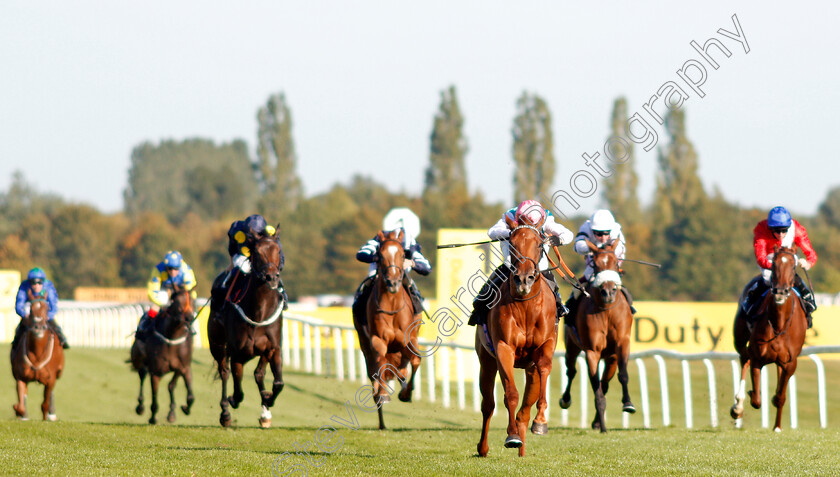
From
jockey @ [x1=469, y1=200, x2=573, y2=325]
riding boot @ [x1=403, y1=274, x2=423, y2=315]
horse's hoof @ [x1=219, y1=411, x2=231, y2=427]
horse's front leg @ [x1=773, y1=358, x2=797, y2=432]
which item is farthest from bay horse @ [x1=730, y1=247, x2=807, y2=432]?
horse's hoof @ [x1=219, y1=411, x2=231, y2=427]

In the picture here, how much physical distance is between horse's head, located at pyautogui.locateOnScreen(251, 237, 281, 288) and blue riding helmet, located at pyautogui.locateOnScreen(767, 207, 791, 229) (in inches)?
183

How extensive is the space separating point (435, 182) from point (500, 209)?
6571mm

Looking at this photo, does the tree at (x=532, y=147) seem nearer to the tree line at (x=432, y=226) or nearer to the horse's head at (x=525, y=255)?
the tree line at (x=432, y=226)

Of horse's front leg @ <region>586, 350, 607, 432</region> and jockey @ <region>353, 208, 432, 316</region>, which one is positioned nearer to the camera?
jockey @ <region>353, 208, 432, 316</region>

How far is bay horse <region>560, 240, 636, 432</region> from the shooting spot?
10891mm

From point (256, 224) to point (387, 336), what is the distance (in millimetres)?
1676

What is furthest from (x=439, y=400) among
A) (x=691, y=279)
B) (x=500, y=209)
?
(x=500, y=209)

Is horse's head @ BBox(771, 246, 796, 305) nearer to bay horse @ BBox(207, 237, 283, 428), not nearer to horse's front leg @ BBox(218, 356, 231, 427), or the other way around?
bay horse @ BBox(207, 237, 283, 428)

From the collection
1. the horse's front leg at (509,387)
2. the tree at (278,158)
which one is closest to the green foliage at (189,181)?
the tree at (278,158)

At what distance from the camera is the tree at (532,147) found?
60.3 metres

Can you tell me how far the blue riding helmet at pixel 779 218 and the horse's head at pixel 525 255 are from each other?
3.68 meters

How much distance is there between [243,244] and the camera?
1112 centimetres

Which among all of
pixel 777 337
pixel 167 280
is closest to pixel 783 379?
pixel 777 337

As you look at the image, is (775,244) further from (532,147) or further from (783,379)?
(532,147)
